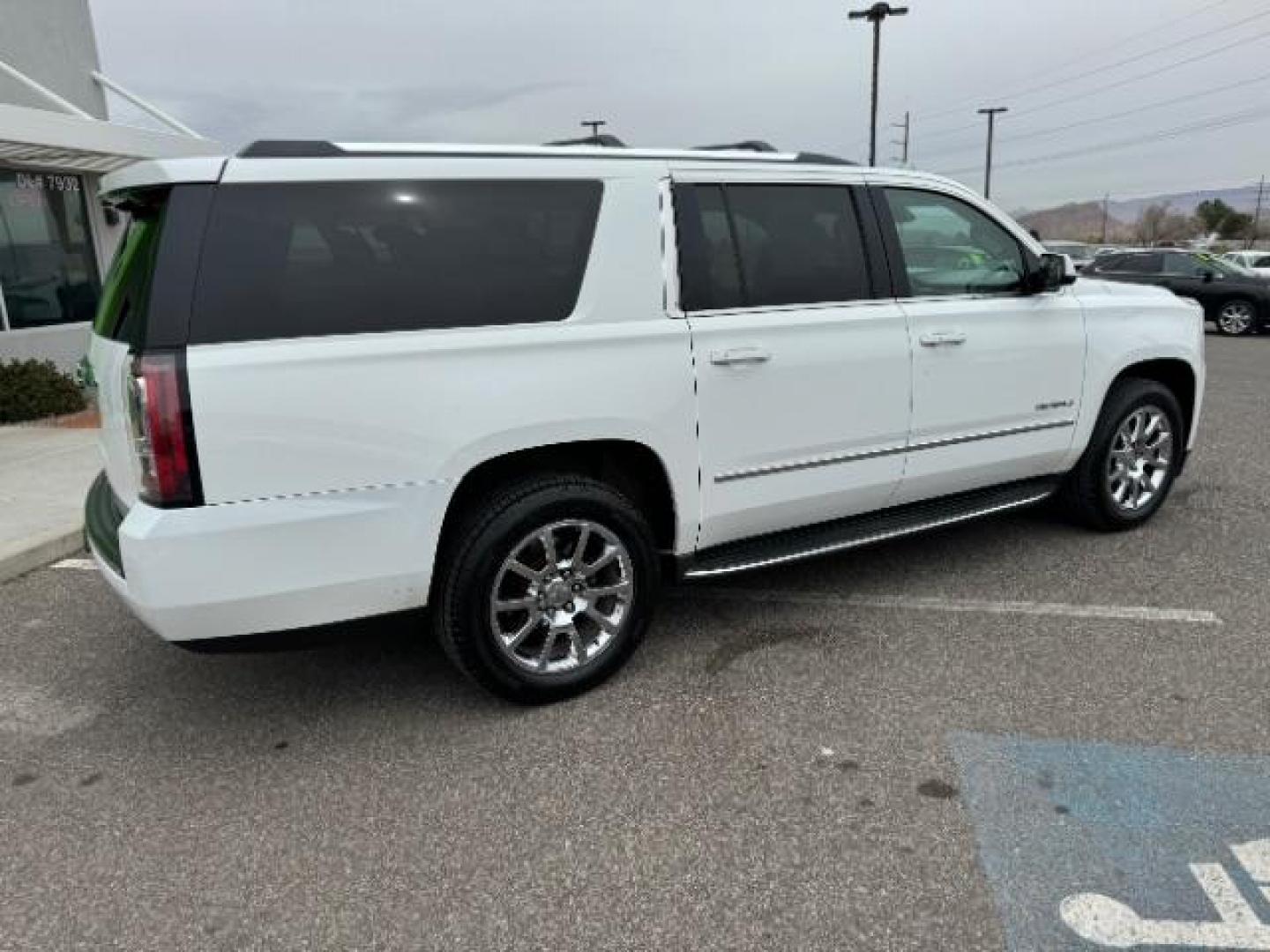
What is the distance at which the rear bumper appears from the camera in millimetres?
2654

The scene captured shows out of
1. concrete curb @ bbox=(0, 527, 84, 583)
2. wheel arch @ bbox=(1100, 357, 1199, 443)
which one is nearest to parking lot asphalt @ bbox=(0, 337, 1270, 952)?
concrete curb @ bbox=(0, 527, 84, 583)

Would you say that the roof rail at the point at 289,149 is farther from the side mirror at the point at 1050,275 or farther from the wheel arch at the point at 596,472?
the side mirror at the point at 1050,275

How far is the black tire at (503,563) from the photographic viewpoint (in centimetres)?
307

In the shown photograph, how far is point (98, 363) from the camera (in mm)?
3186

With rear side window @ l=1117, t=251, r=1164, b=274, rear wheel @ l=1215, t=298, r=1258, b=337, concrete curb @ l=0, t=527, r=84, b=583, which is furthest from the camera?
rear side window @ l=1117, t=251, r=1164, b=274

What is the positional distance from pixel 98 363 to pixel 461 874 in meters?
2.15

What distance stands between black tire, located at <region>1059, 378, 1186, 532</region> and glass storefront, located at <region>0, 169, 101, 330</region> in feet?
34.3

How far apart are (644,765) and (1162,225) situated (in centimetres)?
8451

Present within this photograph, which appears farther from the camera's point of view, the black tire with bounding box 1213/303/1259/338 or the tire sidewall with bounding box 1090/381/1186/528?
the black tire with bounding box 1213/303/1259/338

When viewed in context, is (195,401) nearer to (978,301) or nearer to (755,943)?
(755,943)

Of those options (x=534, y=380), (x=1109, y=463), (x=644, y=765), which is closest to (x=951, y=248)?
(x=1109, y=463)

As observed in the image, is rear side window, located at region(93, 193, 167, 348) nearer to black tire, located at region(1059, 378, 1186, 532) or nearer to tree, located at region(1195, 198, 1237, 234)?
black tire, located at region(1059, 378, 1186, 532)

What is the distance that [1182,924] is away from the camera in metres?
2.24

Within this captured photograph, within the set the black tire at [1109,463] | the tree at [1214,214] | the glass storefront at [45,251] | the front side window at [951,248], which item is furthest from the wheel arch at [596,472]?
the tree at [1214,214]
